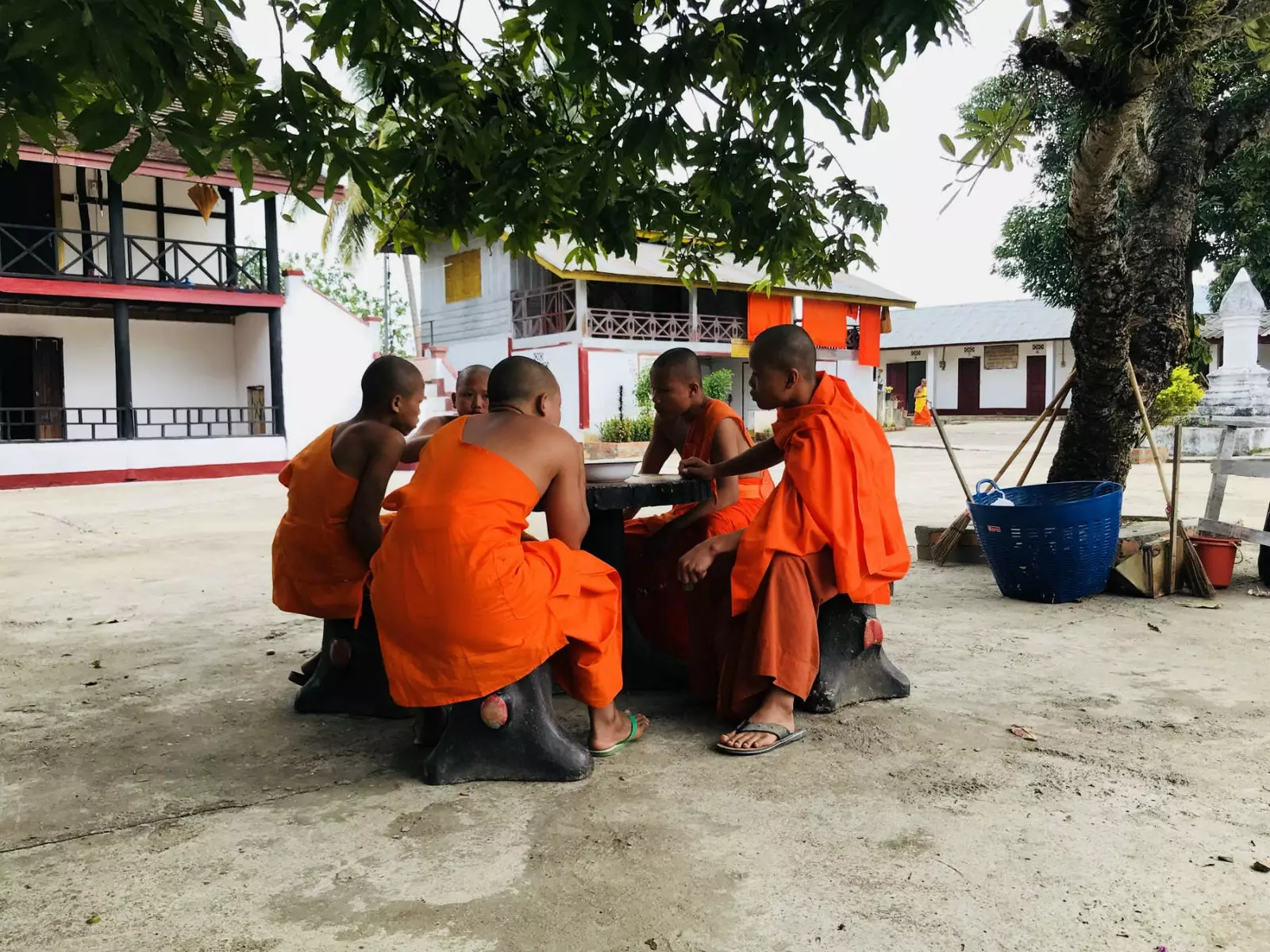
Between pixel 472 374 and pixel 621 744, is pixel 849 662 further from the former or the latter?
pixel 472 374

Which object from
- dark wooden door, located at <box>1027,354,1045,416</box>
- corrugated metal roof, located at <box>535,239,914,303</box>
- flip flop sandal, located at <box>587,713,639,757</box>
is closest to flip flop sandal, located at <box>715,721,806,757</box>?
flip flop sandal, located at <box>587,713,639,757</box>

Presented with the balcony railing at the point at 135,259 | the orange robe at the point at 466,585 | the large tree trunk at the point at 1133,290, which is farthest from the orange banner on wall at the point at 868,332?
the orange robe at the point at 466,585

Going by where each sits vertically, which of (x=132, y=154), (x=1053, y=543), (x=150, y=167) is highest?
(x=150, y=167)

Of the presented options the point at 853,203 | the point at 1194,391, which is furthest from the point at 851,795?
the point at 1194,391

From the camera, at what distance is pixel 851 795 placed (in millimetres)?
2812

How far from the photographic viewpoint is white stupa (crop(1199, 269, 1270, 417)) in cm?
1734

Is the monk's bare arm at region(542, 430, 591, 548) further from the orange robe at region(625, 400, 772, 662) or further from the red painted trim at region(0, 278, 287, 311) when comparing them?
the red painted trim at region(0, 278, 287, 311)

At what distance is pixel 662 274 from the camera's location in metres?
23.3

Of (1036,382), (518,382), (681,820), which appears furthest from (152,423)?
(1036,382)

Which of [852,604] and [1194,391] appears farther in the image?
[1194,391]

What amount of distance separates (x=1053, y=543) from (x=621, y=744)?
308cm

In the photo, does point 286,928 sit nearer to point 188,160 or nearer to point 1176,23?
point 188,160

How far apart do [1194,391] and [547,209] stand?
48.3 feet

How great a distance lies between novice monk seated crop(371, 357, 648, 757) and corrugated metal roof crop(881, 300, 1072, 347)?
33072 millimetres
